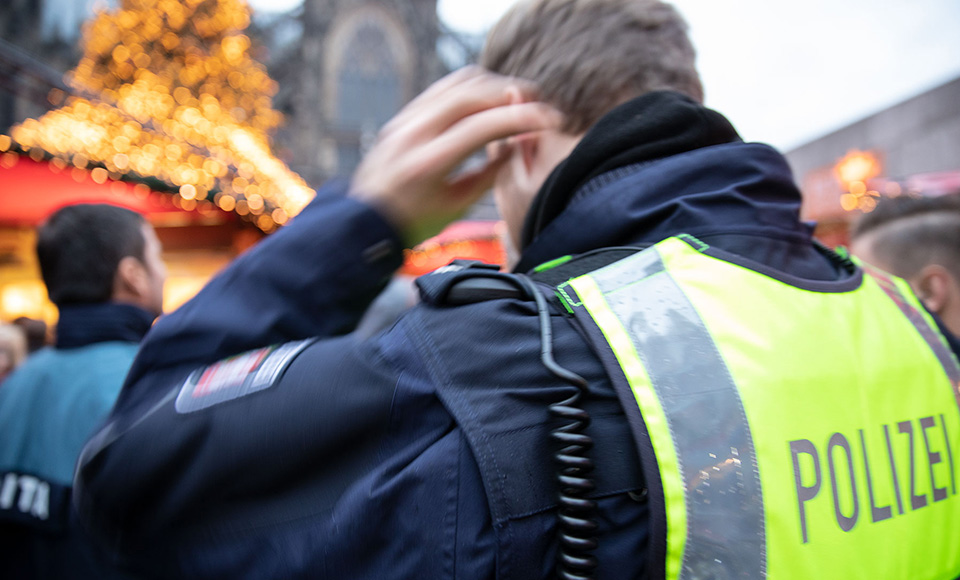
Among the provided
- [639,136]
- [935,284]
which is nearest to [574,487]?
[639,136]

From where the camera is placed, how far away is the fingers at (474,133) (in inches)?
27.9

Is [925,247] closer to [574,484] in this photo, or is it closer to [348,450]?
[574,484]

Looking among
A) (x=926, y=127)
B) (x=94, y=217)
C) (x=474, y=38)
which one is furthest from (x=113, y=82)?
(x=474, y=38)

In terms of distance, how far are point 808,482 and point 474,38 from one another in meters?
30.5

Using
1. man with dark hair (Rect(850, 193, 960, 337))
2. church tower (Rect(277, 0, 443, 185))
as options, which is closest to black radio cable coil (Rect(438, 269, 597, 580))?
man with dark hair (Rect(850, 193, 960, 337))

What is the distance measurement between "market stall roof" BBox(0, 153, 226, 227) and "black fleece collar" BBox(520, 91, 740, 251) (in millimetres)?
4079

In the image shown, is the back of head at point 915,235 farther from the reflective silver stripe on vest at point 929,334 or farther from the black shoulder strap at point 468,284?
the black shoulder strap at point 468,284

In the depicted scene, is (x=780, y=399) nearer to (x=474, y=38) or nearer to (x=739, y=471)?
(x=739, y=471)

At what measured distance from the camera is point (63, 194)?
15.4ft

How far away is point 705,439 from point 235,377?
52 cm

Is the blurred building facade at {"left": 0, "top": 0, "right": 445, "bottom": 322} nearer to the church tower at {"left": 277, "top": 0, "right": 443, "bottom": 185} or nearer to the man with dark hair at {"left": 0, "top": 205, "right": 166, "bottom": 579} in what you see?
the church tower at {"left": 277, "top": 0, "right": 443, "bottom": 185}

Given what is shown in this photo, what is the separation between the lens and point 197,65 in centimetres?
1108

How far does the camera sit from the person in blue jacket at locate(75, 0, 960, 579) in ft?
1.79

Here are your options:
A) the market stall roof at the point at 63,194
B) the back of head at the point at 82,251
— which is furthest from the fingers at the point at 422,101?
the market stall roof at the point at 63,194
